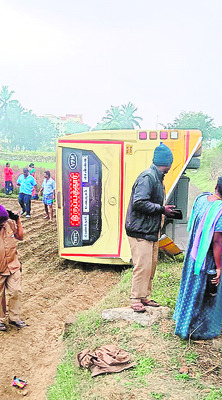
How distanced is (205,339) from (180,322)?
28 cm

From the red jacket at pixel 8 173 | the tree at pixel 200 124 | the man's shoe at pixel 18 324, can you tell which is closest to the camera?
the man's shoe at pixel 18 324

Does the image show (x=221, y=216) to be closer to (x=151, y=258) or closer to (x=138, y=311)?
(x=151, y=258)

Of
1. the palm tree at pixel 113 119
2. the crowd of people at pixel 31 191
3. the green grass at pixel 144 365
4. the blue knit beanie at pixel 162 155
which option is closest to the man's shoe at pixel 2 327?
the green grass at pixel 144 365

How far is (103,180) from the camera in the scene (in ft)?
20.3

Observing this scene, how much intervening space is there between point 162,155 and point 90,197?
272 cm

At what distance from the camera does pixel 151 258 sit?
12.2 ft

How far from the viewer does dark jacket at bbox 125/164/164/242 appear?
140 inches

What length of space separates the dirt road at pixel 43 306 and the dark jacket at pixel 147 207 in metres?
1.44

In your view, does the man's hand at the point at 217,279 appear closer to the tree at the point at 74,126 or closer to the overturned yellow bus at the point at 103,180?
the overturned yellow bus at the point at 103,180

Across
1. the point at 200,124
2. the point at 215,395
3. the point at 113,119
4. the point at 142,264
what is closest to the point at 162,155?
the point at 142,264

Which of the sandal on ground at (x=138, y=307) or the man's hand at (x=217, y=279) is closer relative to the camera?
the man's hand at (x=217, y=279)

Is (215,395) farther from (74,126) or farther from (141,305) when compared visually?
(74,126)

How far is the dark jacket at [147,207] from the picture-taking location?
11.7ft

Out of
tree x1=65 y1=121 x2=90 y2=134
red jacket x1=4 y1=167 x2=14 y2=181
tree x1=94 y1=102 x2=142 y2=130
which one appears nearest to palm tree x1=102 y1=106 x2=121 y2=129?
tree x1=94 y1=102 x2=142 y2=130
